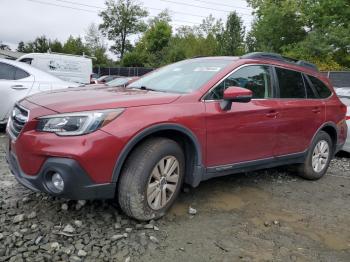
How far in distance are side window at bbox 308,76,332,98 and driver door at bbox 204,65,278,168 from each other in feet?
3.66

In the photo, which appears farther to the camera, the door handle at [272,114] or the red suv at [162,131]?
the door handle at [272,114]

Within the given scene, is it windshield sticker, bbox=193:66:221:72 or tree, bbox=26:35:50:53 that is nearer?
windshield sticker, bbox=193:66:221:72

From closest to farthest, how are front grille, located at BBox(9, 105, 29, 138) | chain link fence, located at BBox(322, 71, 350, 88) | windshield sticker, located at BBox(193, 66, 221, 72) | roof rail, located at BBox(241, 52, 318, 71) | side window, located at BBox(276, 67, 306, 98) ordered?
front grille, located at BBox(9, 105, 29, 138), windshield sticker, located at BBox(193, 66, 221, 72), roof rail, located at BBox(241, 52, 318, 71), side window, located at BBox(276, 67, 306, 98), chain link fence, located at BBox(322, 71, 350, 88)

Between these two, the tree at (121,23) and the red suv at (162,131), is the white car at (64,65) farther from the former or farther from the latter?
the tree at (121,23)

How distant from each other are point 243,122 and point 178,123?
0.86m

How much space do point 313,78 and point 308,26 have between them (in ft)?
89.4

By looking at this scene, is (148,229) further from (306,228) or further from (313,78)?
(313,78)

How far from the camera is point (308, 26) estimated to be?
29953 millimetres

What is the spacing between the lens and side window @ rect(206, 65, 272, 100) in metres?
3.80

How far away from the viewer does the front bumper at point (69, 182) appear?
9.39 ft

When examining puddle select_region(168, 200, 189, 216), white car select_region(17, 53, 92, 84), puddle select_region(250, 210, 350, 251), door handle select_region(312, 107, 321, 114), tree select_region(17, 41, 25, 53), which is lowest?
puddle select_region(250, 210, 350, 251)

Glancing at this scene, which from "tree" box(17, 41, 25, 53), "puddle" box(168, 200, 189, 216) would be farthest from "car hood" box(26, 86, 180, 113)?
"tree" box(17, 41, 25, 53)

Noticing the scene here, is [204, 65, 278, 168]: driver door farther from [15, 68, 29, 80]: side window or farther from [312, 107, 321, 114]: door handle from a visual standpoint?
[15, 68, 29, 80]: side window

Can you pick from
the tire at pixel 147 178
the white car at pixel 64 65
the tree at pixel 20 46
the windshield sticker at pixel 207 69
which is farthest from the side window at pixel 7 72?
the tree at pixel 20 46
